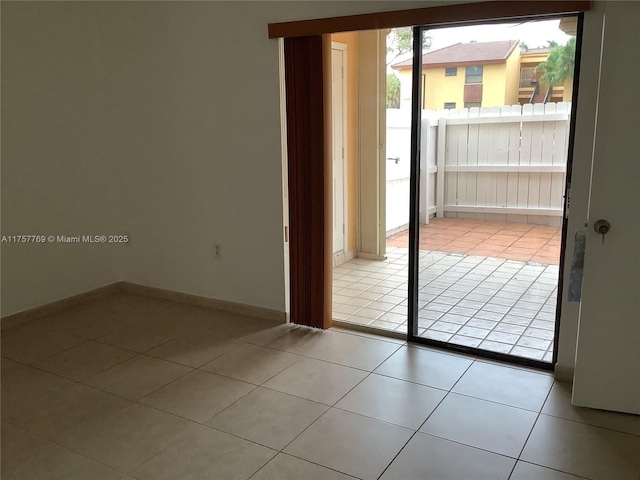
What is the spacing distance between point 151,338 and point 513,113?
395cm

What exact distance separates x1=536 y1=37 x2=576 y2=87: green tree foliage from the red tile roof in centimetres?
24

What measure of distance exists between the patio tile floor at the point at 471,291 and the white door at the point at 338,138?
14.8 inches

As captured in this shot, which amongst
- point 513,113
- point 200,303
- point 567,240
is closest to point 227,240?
point 200,303

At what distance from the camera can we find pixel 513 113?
5.22 meters

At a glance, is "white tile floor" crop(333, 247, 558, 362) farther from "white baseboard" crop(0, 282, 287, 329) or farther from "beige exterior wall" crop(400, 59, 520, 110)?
"beige exterior wall" crop(400, 59, 520, 110)

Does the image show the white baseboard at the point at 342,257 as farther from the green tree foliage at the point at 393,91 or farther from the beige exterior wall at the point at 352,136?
the green tree foliage at the point at 393,91

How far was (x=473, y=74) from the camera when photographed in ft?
13.7

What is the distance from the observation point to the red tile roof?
11.6 feet

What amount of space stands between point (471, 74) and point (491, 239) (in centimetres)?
212

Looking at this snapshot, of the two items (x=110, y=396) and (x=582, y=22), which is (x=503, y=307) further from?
(x=110, y=396)

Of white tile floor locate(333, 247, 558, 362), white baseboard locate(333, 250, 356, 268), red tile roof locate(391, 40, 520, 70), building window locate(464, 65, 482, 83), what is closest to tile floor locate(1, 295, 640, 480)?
white tile floor locate(333, 247, 558, 362)

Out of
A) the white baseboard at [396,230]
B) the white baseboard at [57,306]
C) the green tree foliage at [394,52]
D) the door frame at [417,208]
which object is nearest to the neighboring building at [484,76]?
the door frame at [417,208]

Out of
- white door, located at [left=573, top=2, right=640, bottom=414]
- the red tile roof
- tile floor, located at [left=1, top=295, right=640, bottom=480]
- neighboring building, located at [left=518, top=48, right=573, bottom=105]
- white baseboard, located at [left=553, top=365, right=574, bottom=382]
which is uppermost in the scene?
the red tile roof

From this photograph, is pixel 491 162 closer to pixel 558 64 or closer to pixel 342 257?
pixel 342 257
